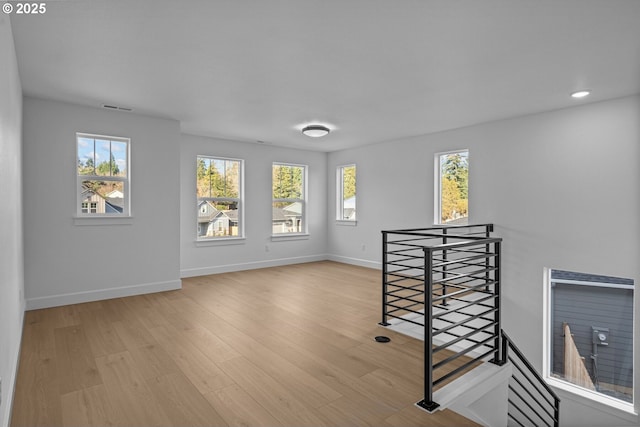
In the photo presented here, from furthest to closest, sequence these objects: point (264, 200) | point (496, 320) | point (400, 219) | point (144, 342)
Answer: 1. point (264, 200)
2. point (400, 219)
3. point (144, 342)
4. point (496, 320)

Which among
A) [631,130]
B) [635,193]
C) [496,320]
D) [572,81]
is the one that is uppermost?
[572,81]

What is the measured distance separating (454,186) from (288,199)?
3362 millimetres

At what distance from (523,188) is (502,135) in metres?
0.83

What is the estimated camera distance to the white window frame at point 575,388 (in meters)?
3.76

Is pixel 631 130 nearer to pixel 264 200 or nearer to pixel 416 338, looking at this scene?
pixel 416 338

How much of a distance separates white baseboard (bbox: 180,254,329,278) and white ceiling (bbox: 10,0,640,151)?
9.05 feet

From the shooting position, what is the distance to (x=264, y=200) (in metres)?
6.93

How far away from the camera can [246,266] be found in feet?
22.0

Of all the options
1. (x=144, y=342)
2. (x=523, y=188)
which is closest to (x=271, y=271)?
(x=144, y=342)

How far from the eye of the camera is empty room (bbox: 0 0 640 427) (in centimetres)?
225

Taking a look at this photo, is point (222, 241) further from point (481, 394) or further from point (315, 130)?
point (481, 394)

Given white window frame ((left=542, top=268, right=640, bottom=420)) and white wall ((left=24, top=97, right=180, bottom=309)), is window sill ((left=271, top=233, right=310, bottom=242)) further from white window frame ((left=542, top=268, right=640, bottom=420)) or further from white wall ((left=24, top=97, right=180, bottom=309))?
white window frame ((left=542, top=268, right=640, bottom=420))

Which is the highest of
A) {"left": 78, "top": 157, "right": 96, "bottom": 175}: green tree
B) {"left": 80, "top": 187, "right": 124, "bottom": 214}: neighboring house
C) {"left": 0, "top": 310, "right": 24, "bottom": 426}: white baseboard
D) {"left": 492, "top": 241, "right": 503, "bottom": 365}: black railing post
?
{"left": 78, "top": 157, "right": 96, "bottom": 175}: green tree

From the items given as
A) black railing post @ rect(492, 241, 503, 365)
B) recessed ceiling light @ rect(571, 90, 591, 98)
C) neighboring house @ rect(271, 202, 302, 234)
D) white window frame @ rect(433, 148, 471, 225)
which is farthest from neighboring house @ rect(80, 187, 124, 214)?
recessed ceiling light @ rect(571, 90, 591, 98)
